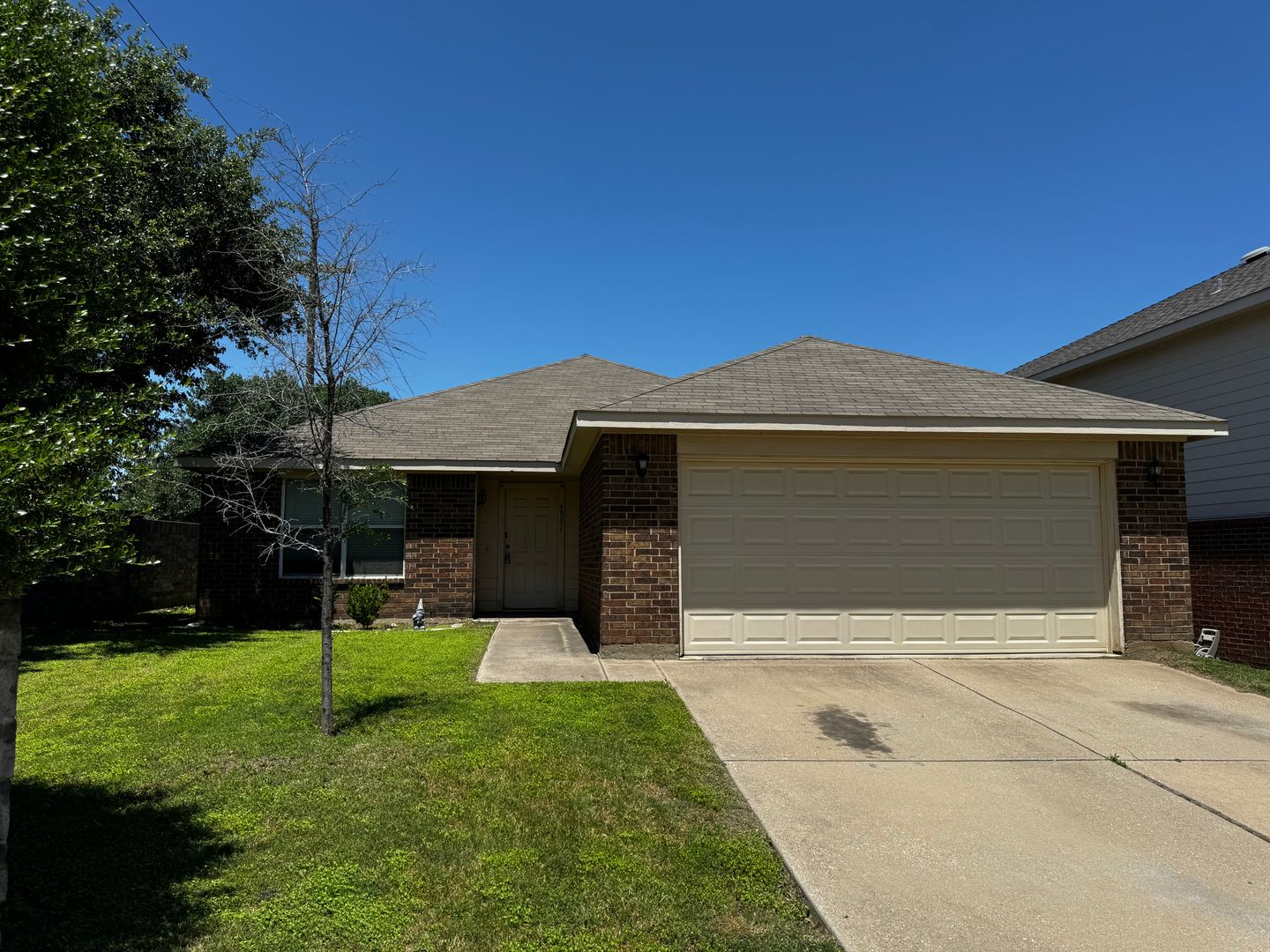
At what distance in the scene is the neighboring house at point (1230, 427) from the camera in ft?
29.8

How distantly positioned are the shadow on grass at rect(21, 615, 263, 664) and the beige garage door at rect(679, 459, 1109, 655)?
21.4ft

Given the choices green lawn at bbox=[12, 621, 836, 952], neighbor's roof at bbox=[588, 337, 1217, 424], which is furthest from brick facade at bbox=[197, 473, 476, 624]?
green lawn at bbox=[12, 621, 836, 952]

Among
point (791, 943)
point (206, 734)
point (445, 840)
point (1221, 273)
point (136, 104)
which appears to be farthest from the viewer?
point (1221, 273)

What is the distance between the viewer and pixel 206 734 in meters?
5.30

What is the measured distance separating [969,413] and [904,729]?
423 centimetres

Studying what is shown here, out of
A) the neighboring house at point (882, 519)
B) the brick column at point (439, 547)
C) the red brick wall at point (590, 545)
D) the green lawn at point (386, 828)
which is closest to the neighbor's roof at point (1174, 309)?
the neighboring house at point (882, 519)

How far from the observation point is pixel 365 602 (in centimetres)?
1098

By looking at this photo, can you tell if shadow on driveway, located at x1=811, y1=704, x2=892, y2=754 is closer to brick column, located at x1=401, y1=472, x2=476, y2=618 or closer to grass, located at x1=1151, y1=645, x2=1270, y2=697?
grass, located at x1=1151, y1=645, x2=1270, y2=697

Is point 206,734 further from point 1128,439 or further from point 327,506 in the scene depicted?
point 1128,439

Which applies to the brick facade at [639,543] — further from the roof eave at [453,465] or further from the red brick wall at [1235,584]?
the red brick wall at [1235,584]

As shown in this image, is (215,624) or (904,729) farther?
(215,624)

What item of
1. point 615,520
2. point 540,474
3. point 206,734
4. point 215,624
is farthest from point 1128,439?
point 215,624

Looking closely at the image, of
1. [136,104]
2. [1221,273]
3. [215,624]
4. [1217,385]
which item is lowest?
[215,624]

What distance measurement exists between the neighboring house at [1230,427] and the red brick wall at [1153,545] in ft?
3.36
